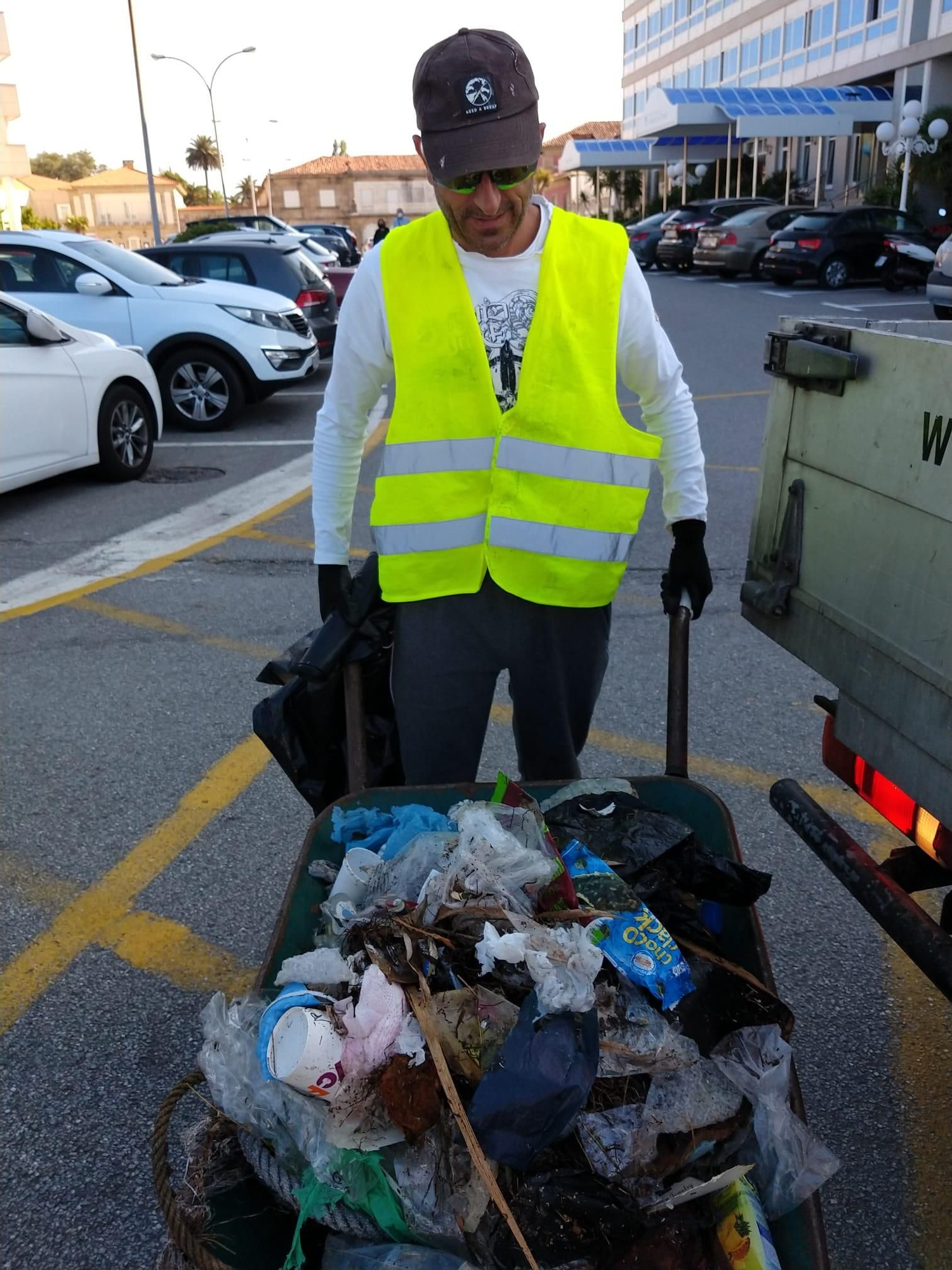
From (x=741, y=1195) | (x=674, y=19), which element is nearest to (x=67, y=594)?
(x=741, y=1195)

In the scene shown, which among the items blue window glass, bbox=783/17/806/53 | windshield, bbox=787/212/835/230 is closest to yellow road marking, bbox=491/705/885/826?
windshield, bbox=787/212/835/230

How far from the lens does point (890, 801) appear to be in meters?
2.14

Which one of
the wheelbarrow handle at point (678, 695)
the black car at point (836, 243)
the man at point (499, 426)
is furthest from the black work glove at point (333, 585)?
the black car at point (836, 243)

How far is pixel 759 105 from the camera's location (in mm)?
34219

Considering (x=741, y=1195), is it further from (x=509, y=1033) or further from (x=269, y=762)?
(x=269, y=762)

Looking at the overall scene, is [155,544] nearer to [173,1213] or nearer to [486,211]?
[486,211]

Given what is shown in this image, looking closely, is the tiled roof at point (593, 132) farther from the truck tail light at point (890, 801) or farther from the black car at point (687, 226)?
the truck tail light at point (890, 801)

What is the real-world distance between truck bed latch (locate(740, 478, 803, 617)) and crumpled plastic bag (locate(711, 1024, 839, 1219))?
0.97 meters

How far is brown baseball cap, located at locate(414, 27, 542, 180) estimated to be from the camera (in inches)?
80.0

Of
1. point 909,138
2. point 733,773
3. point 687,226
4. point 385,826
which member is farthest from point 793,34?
point 385,826

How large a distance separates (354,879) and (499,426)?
0.95 m

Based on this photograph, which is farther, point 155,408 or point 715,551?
point 155,408

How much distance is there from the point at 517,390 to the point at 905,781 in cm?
107

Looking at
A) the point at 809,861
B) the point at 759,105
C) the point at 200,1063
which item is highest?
the point at 759,105
